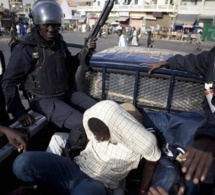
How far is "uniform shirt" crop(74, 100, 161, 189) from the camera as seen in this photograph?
1.67 m

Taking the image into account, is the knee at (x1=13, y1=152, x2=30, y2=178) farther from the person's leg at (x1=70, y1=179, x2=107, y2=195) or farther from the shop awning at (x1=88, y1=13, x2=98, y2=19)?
the shop awning at (x1=88, y1=13, x2=98, y2=19)

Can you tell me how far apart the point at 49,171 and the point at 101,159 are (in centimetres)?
42

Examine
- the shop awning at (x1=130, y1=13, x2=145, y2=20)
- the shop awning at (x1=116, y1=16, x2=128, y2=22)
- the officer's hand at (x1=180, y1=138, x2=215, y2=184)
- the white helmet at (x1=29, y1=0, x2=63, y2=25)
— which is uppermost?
the white helmet at (x1=29, y1=0, x2=63, y2=25)

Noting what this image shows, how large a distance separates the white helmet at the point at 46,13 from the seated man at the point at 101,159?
1278 mm

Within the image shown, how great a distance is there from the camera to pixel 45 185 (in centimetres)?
187

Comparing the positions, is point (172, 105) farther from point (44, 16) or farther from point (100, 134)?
point (44, 16)

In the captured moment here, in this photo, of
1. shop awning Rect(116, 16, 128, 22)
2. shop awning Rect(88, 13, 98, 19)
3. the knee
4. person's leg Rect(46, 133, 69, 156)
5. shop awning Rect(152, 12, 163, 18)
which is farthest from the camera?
shop awning Rect(88, 13, 98, 19)

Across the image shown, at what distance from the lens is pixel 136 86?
278 cm

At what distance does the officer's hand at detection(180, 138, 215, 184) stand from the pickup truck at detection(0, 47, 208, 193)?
1.43 meters

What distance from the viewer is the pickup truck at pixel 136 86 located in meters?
2.61

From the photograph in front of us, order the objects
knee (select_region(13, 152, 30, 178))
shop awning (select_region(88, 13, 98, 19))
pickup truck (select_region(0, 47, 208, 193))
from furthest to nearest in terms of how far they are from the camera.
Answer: shop awning (select_region(88, 13, 98, 19))
pickup truck (select_region(0, 47, 208, 193))
knee (select_region(13, 152, 30, 178))

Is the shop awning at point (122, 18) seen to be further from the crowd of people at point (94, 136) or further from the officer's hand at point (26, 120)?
the officer's hand at point (26, 120)

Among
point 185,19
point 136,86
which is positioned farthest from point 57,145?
point 185,19

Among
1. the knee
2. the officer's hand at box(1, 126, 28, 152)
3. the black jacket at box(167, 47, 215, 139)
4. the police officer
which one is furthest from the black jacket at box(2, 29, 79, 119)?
the black jacket at box(167, 47, 215, 139)
